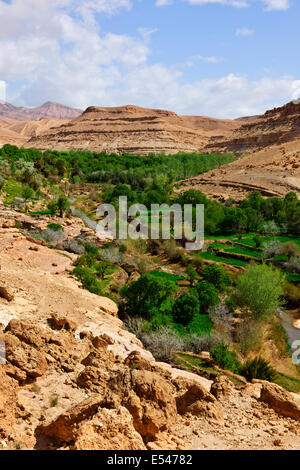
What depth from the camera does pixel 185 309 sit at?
18.3 metres

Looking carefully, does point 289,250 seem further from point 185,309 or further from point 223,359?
point 223,359

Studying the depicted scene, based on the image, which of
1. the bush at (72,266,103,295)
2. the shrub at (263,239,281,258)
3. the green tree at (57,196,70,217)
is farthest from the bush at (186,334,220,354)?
the green tree at (57,196,70,217)


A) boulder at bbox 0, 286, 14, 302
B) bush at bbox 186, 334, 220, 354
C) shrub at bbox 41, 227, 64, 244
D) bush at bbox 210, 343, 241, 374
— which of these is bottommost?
bush at bbox 186, 334, 220, 354

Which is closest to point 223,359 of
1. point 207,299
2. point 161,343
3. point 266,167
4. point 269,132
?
point 161,343

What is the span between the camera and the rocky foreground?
5359mm

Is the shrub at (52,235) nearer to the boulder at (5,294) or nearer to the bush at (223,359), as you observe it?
the boulder at (5,294)

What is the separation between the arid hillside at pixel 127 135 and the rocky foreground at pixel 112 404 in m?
105

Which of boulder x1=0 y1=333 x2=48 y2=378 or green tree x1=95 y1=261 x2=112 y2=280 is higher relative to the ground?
boulder x1=0 y1=333 x2=48 y2=378

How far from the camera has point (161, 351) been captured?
514 inches

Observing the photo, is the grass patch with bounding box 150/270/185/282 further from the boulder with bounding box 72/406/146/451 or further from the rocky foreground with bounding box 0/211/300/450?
the boulder with bounding box 72/406/146/451

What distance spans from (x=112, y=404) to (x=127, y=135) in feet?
407

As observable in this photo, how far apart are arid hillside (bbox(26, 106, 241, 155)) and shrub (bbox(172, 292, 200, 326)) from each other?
3745 inches

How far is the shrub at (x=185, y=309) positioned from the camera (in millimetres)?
18297
